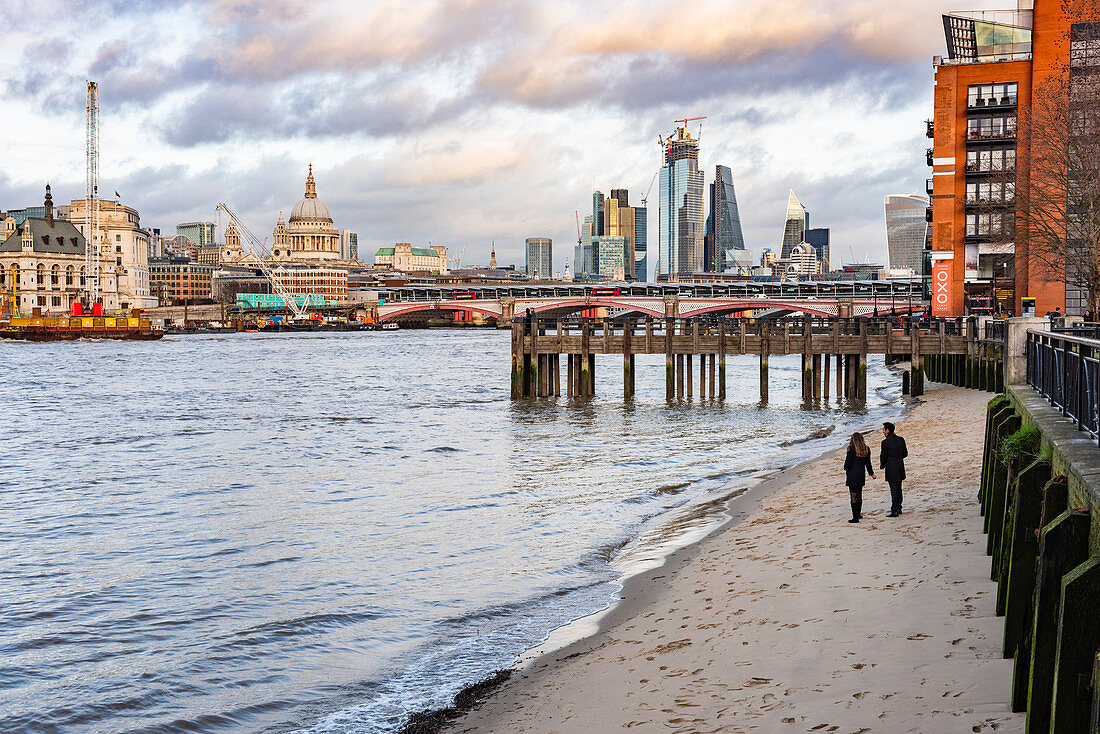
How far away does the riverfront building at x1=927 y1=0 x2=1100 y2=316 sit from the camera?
193 feet

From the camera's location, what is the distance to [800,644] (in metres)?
10.7

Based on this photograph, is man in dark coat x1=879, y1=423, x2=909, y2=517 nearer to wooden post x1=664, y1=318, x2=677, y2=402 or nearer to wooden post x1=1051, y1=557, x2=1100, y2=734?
wooden post x1=1051, y1=557, x2=1100, y2=734

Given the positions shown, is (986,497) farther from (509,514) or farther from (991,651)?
(509,514)

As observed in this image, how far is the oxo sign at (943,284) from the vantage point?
6606cm

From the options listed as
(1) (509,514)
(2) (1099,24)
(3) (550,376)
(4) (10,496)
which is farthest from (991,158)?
(4) (10,496)

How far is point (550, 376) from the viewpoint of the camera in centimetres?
5069

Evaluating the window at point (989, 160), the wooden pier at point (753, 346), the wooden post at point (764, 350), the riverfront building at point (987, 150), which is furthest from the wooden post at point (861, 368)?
the window at point (989, 160)

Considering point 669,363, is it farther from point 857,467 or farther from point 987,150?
point 857,467

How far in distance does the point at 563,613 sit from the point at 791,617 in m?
3.63

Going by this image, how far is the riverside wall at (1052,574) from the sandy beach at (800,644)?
499mm

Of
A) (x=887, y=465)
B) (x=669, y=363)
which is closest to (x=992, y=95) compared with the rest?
(x=669, y=363)

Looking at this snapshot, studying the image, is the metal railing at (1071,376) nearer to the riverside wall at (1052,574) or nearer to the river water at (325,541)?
the riverside wall at (1052,574)

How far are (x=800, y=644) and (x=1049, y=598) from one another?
3.70 meters

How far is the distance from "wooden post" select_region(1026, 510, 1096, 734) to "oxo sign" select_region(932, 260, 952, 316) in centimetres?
6267
